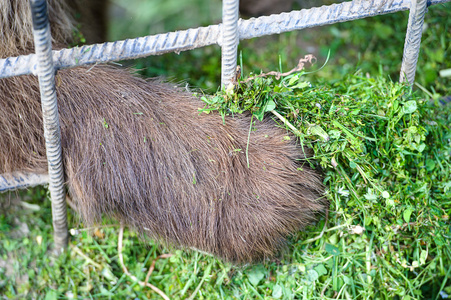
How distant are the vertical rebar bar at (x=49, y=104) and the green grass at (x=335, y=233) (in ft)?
0.65

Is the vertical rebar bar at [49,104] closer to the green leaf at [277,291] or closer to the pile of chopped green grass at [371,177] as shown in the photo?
the pile of chopped green grass at [371,177]

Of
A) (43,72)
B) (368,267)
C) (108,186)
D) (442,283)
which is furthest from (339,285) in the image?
(43,72)

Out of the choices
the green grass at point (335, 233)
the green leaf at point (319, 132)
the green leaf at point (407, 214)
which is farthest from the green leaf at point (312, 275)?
the green leaf at point (319, 132)

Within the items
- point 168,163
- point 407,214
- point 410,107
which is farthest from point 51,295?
point 410,107

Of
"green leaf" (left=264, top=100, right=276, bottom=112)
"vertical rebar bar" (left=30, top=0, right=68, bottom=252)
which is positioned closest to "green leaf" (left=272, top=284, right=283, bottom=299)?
"green leaf" (left=264, top=100, right=276, bottom=112)

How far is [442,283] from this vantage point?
1.43m

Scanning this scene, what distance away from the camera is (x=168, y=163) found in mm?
1227

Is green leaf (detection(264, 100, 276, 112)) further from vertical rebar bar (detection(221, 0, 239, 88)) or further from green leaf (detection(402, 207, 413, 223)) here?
green leaf (detection(402, 207, 413, 223))

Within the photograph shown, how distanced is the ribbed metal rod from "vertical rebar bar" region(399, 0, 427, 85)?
0.08 m

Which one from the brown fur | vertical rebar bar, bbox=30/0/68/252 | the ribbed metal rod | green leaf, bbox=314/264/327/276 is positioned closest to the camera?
vertical rebar bar, bbox=30/0/68/252

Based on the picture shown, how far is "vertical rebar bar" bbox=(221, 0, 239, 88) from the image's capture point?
1.11 m

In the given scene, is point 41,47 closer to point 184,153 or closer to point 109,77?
point 109,77

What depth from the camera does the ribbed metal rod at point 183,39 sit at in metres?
1.12

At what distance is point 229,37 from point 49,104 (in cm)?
48
